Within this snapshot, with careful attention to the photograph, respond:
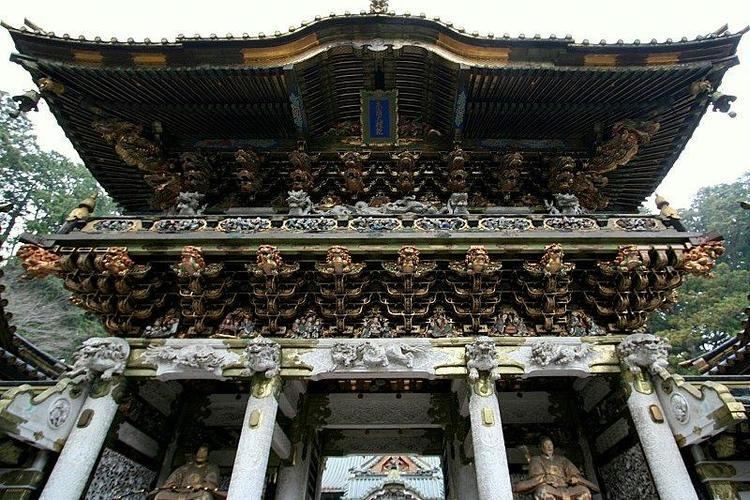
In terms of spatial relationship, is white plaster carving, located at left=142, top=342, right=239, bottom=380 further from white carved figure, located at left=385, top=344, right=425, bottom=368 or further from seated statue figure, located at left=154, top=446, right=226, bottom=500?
white carved figure, located at left=385, top=344, right=425, bottom=368

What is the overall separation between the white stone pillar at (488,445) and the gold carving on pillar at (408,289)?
1.39 metres

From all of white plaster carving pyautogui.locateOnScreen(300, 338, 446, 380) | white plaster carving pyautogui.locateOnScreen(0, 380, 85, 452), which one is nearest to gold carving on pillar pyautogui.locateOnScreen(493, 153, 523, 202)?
white plaster carving pyautogui.locateOnScreen(300, 338, 446, 380)

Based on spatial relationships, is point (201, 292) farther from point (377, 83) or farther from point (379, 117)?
point (377, 83)

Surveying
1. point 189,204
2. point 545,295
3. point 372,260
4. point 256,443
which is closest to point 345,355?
point 372,260

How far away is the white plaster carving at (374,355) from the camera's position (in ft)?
20.7

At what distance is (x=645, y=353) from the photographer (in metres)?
6.27

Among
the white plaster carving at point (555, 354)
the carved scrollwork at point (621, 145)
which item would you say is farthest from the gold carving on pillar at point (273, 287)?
the carved scrollwork at point (621, 145)

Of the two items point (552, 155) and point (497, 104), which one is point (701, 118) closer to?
point (552, 155)

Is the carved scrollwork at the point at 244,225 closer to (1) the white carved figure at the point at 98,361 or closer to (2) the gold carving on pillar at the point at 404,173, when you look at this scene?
(1) the white carved figure at the point at 98,361

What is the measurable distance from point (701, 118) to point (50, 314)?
28.7 m

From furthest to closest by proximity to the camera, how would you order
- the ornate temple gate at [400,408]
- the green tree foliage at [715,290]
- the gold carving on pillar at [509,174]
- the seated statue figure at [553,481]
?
the green tree foliage at [715,290] < the gold carving on pillar at [509,174] < the seated statue figure at [553,481] < the ornate temple gate at [400,408]

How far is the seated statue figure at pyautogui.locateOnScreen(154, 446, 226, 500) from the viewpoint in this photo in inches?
244

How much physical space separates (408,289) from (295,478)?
13.2 feet

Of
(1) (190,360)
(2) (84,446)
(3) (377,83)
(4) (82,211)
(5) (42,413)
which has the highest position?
(3) (377,83)
